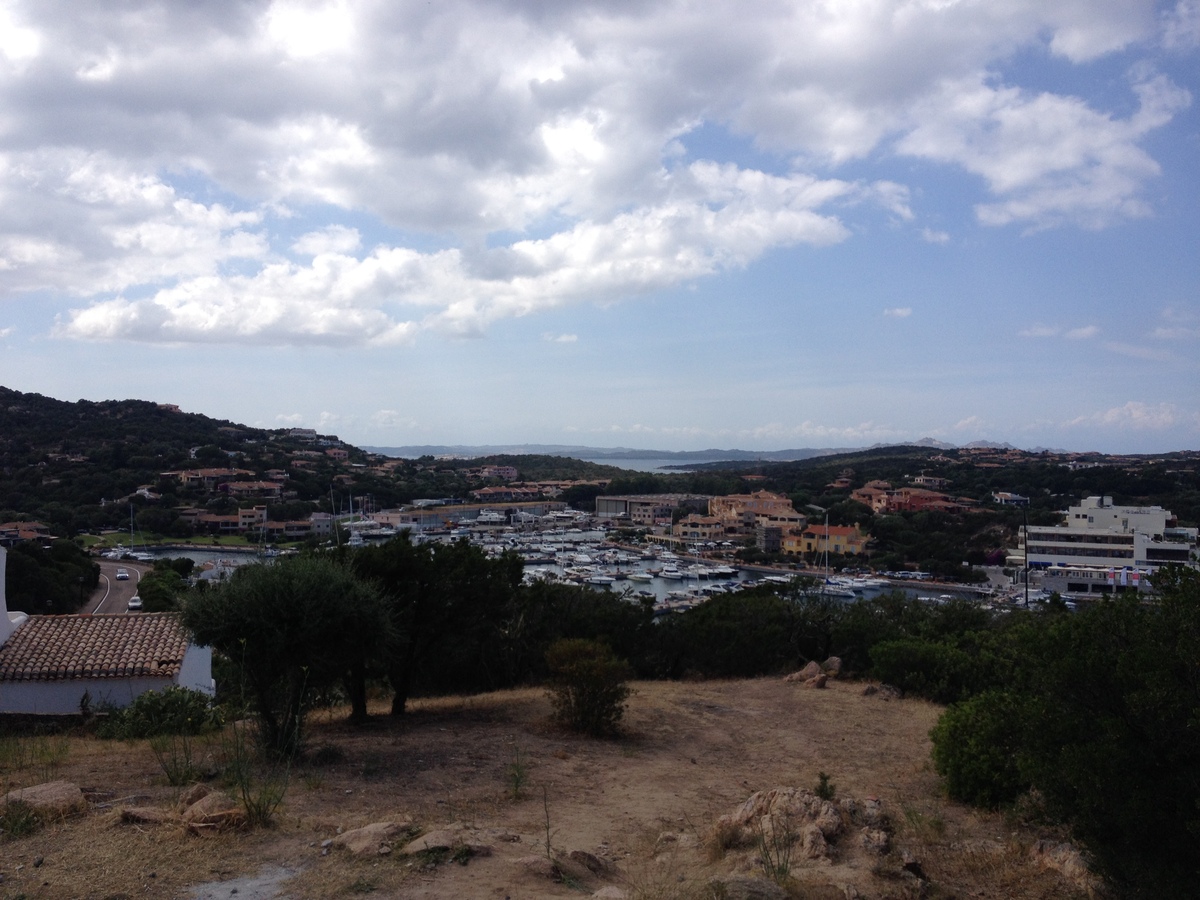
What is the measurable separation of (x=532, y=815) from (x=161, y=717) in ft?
20.7

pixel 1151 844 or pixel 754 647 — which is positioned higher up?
pixel 1151 844

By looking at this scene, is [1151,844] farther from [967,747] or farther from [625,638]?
[625,638]

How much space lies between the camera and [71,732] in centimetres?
1068

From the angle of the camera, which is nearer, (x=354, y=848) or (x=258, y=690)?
(x=354, y=848)

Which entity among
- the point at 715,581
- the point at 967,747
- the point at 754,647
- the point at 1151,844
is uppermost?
the point at 1151,844

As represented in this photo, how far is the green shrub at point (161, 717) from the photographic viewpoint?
10336 mm

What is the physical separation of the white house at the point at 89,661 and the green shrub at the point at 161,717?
81 centimetres

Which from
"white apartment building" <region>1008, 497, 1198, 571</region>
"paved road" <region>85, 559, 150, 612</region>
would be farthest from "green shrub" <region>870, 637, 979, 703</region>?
"white apartment building" <region>1008, 497, 1198, 571</region>

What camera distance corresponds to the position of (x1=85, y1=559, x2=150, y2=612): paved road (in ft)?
110

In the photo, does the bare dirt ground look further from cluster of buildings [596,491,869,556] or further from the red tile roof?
cluster of buildings [596,491,869,556]

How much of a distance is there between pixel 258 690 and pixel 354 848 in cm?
373

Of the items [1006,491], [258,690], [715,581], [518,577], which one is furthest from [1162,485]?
[258,690]

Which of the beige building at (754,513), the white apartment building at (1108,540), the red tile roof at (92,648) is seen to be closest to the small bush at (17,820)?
the red tile roof at (92,648)

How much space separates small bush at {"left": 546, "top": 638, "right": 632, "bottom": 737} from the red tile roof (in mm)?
5508
